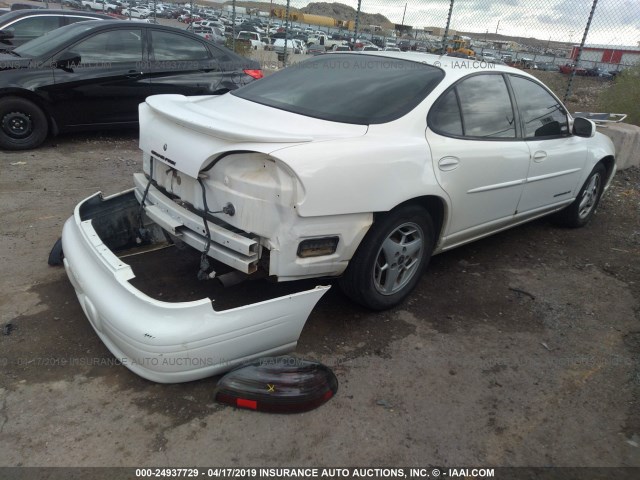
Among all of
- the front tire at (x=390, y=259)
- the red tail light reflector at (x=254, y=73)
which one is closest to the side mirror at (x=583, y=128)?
the front tire at (x=390, y=259)

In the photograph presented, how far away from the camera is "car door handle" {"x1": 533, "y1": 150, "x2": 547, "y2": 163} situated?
12.9 feet

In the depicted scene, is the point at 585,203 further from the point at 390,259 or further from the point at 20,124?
the point at 20,124

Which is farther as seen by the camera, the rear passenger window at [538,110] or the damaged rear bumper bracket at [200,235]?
the rear passenger window at [538,110]

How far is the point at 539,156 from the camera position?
399 centimetres

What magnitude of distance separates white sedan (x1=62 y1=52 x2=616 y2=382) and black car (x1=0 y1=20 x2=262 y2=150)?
3.40 meters

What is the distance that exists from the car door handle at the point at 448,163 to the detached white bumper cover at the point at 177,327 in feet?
3.86

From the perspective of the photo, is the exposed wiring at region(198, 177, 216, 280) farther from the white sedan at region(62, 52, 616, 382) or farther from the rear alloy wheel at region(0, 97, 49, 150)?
the rear alloy wheel at region(0, 97, 49, 150)

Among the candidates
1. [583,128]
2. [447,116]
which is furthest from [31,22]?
[583,128]

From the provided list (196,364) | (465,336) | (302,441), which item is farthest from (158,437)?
(465,336)

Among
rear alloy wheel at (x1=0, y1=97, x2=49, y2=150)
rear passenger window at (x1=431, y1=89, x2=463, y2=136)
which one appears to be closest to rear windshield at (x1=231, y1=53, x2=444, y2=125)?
rear passenger window at (x1=431, y1=89, x2=463, y2=136)

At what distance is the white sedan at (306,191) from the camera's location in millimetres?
2424

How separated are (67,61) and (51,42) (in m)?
0.49

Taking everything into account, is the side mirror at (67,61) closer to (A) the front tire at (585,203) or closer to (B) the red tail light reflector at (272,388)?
(B) the red tail light reflector at (272,388)

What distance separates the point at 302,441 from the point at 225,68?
6.42 m
